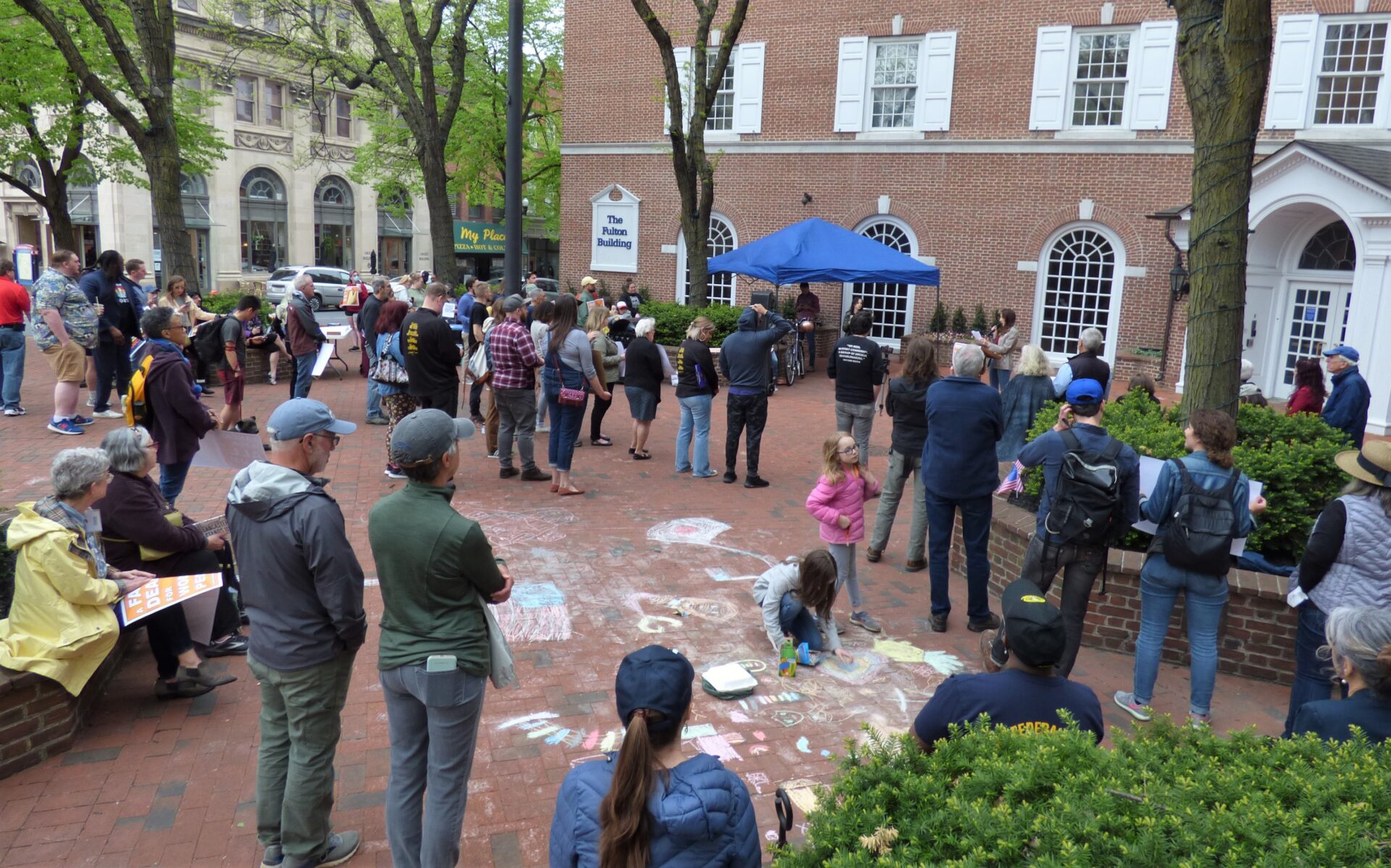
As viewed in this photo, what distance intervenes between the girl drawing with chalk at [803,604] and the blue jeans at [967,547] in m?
0.90

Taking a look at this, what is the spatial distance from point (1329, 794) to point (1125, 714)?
10.1ft

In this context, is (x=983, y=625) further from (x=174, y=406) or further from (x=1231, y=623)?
(x=174, y=406)

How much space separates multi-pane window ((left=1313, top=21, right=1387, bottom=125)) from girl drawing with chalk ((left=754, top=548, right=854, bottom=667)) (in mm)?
16804

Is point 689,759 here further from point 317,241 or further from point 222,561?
point 317,241

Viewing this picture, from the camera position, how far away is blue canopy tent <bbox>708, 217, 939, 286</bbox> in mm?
15109

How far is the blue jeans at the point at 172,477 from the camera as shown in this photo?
6.99 m

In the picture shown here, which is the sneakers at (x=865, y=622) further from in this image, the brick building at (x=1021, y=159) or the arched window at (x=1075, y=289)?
the arched window at (x=1075, y=289)

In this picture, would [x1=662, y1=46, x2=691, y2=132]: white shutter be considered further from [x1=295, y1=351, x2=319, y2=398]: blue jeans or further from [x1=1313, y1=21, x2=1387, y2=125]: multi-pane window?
[x1=295, y1=351, x2=319, y2=398]: blue jeans

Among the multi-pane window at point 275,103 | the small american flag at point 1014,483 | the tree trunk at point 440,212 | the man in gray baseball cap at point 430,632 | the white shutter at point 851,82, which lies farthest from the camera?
the multi-pane window at point 275,103

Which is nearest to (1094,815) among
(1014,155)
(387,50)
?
(387,50)

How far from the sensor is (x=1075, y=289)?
1953 cm

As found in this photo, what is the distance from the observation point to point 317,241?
46062 millimetres

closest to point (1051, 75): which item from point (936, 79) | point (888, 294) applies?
point (936, 79)

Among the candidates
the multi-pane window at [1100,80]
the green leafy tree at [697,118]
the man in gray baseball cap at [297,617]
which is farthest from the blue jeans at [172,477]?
the multi-pane window at [1100,80]
